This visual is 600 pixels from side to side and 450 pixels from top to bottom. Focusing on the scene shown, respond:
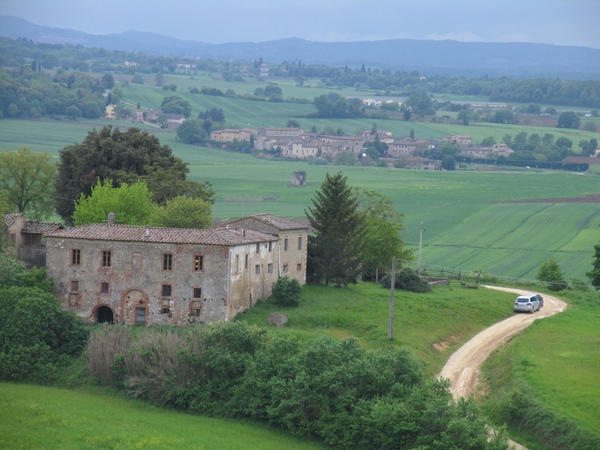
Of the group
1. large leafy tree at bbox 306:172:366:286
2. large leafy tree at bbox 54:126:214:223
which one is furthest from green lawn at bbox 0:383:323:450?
large leafy tree at bbox 54:126:214:223

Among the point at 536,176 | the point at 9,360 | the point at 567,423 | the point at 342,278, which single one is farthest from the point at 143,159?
the point at 536,176

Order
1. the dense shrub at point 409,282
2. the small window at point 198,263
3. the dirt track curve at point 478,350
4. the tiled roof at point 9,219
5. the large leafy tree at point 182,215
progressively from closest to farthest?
the dirt track curve at point 478,350 < the small window at point 198,263 < the tiled roof at point 9,219 < the large leafy tree at point 182,215 < the dense shrub at point 409,282

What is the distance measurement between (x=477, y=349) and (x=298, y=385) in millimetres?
13822

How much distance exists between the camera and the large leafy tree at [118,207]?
194ft

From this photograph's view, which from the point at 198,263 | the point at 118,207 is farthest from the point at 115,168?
the point at 198,263

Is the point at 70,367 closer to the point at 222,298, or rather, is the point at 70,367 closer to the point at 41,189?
the point at 222,298

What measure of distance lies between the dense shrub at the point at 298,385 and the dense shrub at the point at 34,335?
1.88m

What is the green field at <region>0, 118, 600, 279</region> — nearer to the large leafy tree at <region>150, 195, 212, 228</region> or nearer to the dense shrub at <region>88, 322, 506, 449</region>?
the large leafy tree at <region>150, 195, 212, 228</region>

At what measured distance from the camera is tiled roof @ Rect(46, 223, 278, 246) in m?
47.8

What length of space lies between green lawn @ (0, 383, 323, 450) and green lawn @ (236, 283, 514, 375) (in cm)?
842

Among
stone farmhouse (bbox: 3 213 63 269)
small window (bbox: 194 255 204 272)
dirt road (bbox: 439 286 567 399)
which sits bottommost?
dirt road (bbox: 439 286 567 399)

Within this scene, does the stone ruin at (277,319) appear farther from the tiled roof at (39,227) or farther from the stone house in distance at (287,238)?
the tiled roof at (39,227)

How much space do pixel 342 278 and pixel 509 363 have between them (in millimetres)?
15702

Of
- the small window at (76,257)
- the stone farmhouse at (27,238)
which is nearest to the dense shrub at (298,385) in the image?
the small window at (76,257)
